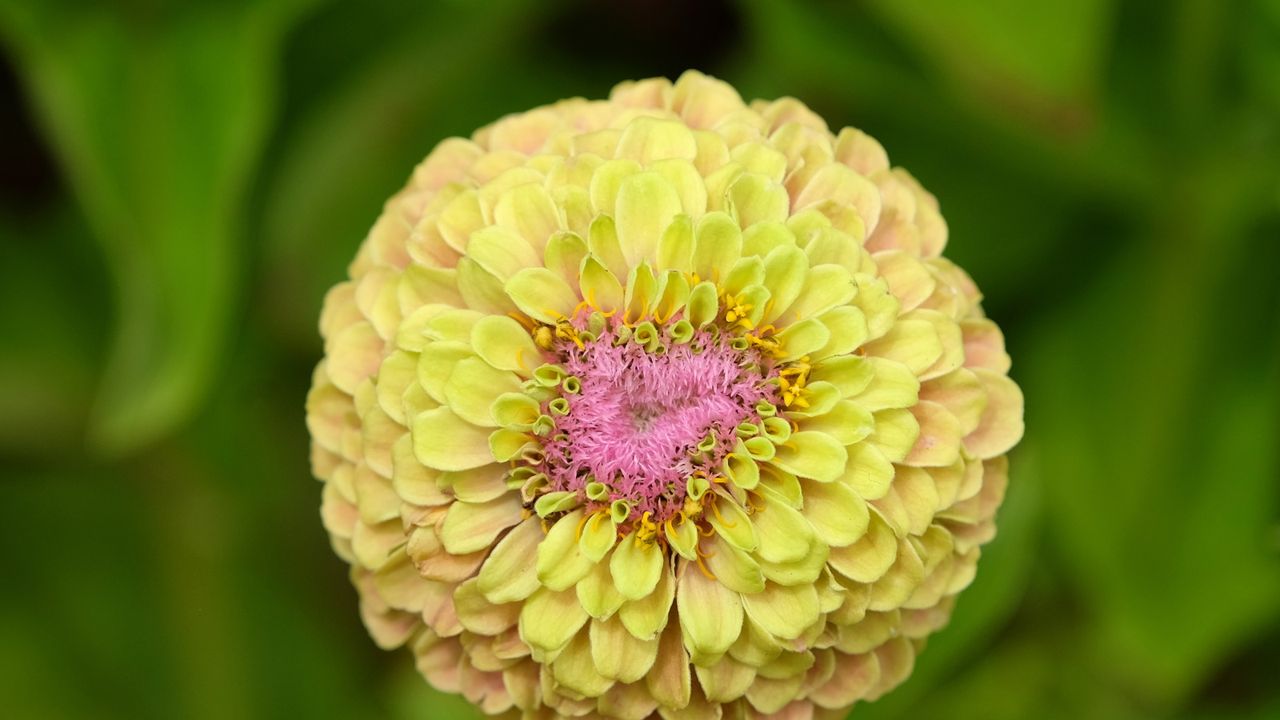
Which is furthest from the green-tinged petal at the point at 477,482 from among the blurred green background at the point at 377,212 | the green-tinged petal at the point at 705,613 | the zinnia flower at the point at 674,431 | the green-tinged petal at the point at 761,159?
the blurred green background at the point at 377,212

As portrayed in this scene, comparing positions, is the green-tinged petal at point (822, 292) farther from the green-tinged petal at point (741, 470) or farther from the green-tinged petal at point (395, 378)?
the green-tinged petal at point (395, 378)

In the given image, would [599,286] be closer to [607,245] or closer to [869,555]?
[607,245]

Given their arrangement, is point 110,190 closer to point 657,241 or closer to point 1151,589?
point 657,241

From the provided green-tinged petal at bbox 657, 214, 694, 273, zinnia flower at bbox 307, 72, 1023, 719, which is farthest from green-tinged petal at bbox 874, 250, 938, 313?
green-tinged petal at bbox 657, 214, 694, 273

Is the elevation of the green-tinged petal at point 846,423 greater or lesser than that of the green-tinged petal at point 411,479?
greater

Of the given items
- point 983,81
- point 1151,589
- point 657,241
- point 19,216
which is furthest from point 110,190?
point 1151,589

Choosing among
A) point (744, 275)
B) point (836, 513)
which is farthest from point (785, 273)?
point (836, 513)
